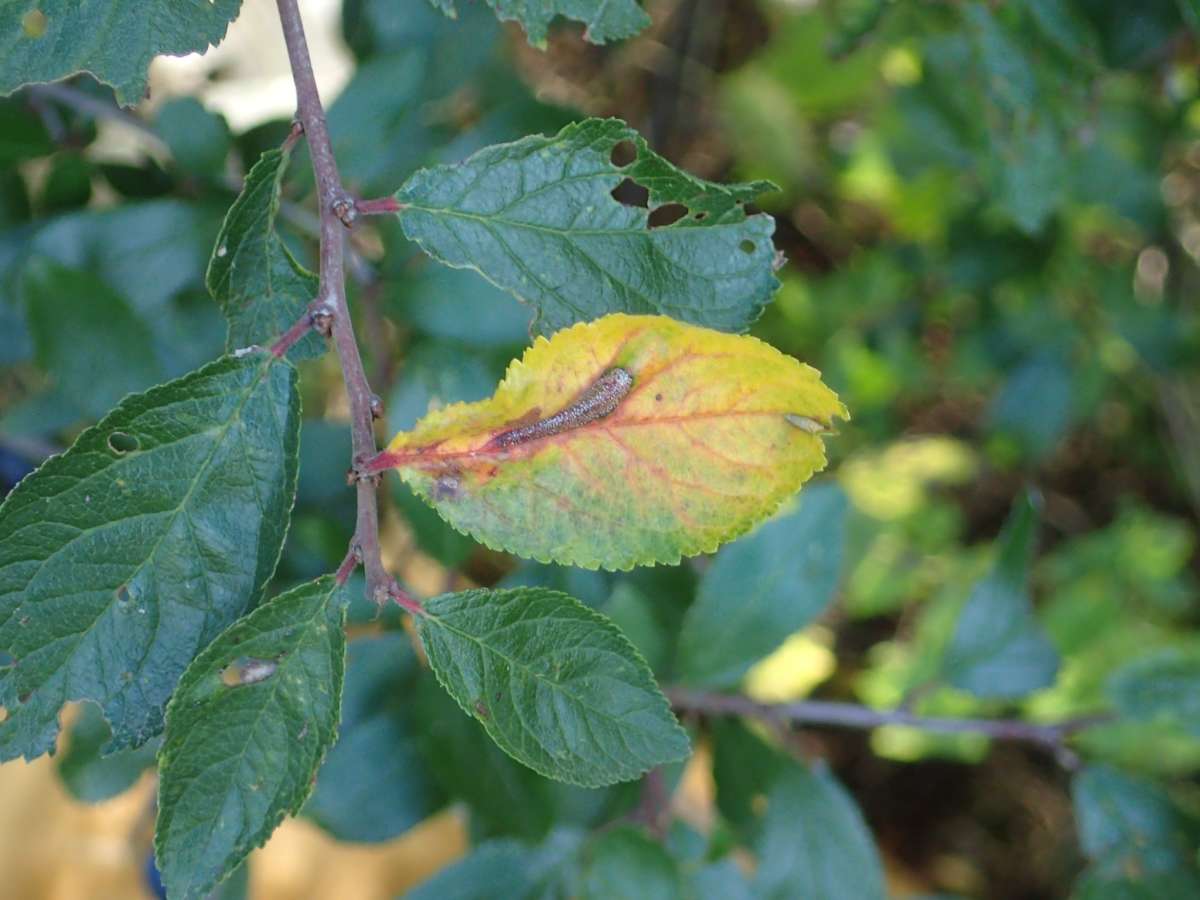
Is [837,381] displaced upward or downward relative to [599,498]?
downward

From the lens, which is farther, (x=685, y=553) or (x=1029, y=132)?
(x=1029, y=132)

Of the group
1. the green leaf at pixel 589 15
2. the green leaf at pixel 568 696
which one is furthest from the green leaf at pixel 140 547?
the green leaf at pixel 589 15

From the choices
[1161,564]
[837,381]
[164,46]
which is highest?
[164,46]

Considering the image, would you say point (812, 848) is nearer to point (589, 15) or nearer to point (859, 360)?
point (589, 15)

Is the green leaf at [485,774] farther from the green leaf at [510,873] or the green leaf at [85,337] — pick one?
the green leaf at [85,337]

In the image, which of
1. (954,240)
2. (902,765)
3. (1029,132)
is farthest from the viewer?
A: (902,765)

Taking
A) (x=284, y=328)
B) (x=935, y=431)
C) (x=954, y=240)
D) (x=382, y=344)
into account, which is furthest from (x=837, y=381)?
(x=284, y=328)

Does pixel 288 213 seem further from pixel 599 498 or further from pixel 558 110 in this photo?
pixel 599 498
